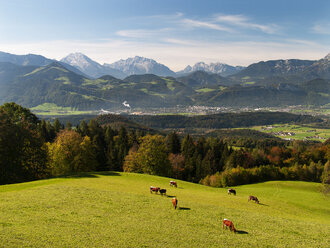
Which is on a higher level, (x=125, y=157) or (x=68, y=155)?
(x=68, y=155)

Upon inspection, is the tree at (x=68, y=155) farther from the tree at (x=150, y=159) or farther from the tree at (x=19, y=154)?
the tree at (x=150, y=159)

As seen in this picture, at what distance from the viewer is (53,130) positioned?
106 metres

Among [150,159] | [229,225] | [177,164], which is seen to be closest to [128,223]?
[229,225]

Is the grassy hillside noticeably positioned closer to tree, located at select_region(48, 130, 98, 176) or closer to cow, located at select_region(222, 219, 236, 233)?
cow, located at select_region(222, 219, 236, 233)

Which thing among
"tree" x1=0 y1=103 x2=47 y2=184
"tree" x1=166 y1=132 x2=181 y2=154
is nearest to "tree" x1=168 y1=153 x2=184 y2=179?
"tree" x1=166 y1=132 x2=181 y2=154

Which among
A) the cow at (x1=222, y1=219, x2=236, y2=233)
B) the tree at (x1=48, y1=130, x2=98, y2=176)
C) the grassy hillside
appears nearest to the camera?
the grassy hillside

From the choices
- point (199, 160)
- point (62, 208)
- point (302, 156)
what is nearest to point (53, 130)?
point (199, 160)

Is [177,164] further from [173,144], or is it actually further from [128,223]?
[128,223]

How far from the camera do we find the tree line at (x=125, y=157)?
186 feet

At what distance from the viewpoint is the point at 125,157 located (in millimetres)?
84125

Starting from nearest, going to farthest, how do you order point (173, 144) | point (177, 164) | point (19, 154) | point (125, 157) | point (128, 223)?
point (128, 223)
point (19, 154)
point (125, 157)
point (177, 164)
point (173, 144)

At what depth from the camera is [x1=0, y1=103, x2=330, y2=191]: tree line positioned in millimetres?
56719

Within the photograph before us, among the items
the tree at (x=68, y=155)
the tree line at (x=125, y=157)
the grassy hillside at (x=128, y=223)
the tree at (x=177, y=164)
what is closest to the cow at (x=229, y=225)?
the grassy hillside at (x=128, y=223)

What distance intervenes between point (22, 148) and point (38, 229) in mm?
42258
